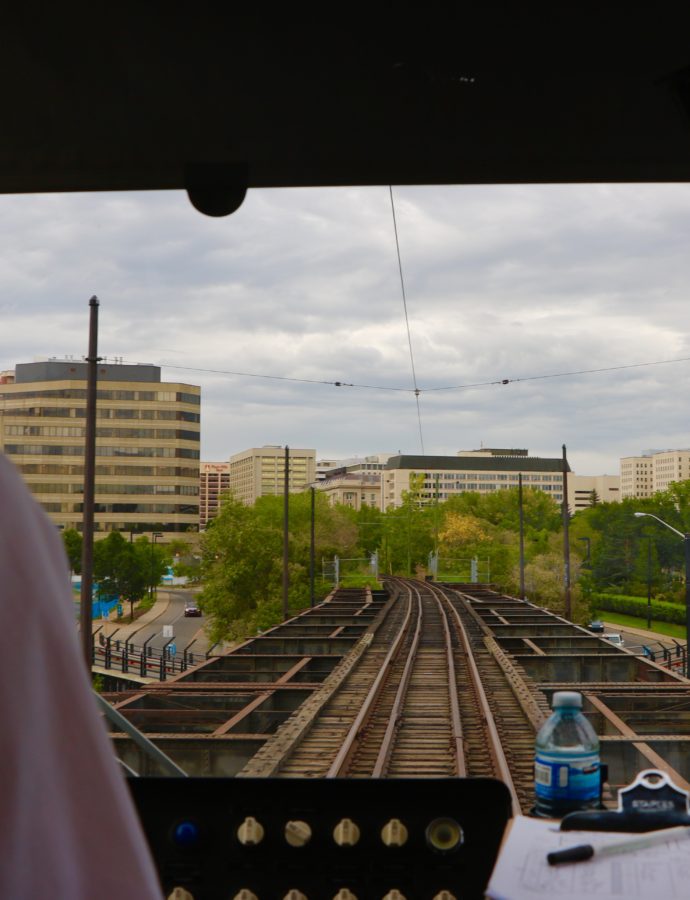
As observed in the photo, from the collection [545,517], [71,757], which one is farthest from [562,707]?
[545,517]

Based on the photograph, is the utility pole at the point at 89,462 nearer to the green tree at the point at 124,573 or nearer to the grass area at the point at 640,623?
the green tree at the point at 124,573

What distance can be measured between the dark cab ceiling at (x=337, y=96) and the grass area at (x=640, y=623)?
32.0 meters

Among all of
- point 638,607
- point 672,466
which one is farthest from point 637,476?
point 638,607

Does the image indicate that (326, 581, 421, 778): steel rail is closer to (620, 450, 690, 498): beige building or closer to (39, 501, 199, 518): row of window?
(39, 501, 199, 518): row of window

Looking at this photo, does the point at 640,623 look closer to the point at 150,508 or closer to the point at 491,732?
the point at 491,732

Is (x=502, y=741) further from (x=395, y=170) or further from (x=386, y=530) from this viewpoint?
(x=386, y=530)

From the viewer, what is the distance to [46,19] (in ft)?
7.63

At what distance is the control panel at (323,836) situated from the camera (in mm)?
1574

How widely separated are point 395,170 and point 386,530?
3814 centimetres

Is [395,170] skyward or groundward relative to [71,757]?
skyward

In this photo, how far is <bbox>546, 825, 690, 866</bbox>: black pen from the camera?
1428 mm

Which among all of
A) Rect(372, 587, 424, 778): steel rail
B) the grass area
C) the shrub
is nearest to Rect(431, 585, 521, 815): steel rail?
Rect(372, 587, 424, 778): steel rail

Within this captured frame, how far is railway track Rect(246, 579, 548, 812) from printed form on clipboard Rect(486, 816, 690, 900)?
1932 millimetres

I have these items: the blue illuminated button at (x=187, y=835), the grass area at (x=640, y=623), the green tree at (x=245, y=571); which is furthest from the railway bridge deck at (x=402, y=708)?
the grass area at (x=640, y=623)
